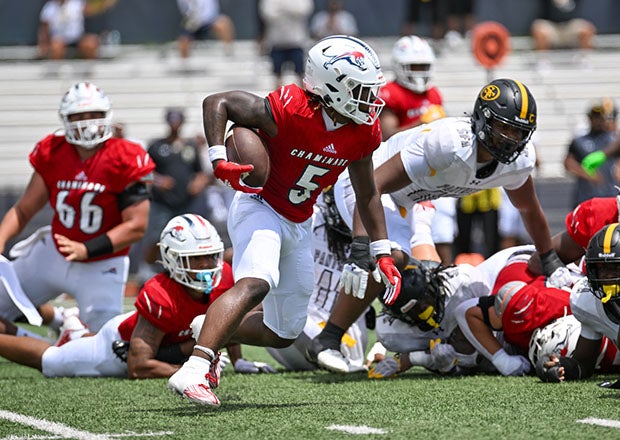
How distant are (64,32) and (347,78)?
11443 millimetres

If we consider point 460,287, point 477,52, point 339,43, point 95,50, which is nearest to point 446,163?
point 460,287

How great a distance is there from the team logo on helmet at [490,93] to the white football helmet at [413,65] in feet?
9.46

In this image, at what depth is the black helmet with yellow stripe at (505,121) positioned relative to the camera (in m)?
5.80

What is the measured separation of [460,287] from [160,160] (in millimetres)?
6284

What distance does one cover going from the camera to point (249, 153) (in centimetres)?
491

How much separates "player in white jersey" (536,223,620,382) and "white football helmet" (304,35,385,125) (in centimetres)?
115

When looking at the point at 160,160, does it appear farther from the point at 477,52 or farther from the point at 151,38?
the point at 151,38

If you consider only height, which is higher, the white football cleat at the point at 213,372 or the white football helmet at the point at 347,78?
the white football helmet at the point at 347,78

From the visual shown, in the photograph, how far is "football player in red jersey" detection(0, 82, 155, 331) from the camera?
6945 mm

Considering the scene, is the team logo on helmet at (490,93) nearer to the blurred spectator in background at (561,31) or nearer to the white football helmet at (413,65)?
the white football helmet at (413,65)


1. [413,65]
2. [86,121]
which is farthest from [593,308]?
[413,65]

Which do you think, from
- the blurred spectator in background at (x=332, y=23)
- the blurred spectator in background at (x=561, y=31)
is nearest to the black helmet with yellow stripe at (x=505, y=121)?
the blurred spectator in background at (x=332, y=23)

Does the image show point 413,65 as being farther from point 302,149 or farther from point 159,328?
point 302,149

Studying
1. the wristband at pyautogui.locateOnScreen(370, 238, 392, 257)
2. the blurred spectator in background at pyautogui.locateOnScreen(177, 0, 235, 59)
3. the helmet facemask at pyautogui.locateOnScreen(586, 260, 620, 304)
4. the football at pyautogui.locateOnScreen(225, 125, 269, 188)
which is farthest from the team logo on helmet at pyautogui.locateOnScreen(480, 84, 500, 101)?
the blurred spectator in background at pyautogui.locateOnScreen(177, 0, 235, 59)
